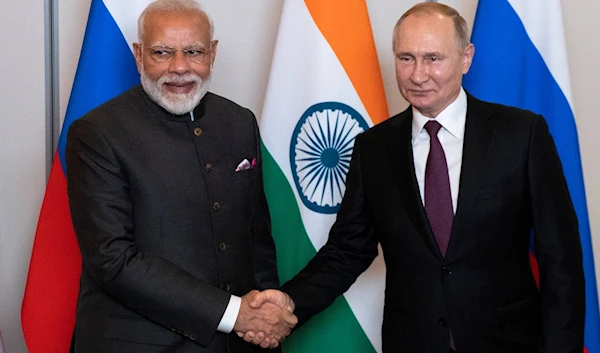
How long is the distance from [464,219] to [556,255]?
25 centimetres

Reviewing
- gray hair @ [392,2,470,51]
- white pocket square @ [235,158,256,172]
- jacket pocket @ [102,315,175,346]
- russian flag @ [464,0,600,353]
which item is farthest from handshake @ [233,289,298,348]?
russian flag @ [464,0,600,353]

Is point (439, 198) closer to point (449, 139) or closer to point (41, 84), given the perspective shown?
point (449, 139)

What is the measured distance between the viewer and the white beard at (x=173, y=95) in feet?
7.30

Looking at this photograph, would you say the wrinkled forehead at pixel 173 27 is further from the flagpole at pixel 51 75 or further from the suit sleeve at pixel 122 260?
the flagpole at pixel 51 75

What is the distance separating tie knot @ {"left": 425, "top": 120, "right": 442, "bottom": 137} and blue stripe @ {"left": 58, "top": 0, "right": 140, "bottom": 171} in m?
1.11

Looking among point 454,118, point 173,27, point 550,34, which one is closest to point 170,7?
point 173,27

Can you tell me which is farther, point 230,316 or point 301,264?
point 301,264

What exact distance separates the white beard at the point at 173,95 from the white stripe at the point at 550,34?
4.03 ft

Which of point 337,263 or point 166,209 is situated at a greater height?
point 166,209

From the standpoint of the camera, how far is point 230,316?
219 centimetres

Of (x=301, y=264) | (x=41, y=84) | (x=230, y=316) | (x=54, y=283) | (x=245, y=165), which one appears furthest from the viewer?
(x=41, y=84)

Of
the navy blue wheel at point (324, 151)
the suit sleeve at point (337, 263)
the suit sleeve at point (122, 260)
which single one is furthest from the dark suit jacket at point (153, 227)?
the navy blue wheel at point (324, 151)

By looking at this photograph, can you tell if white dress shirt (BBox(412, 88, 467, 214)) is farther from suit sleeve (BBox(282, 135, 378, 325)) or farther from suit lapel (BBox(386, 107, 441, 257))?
suit sleeve (BBox(282, 135, 378, 325))

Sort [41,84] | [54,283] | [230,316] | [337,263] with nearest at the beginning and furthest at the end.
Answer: [230,316] → [337,263] → [54,283] → [41,84]
